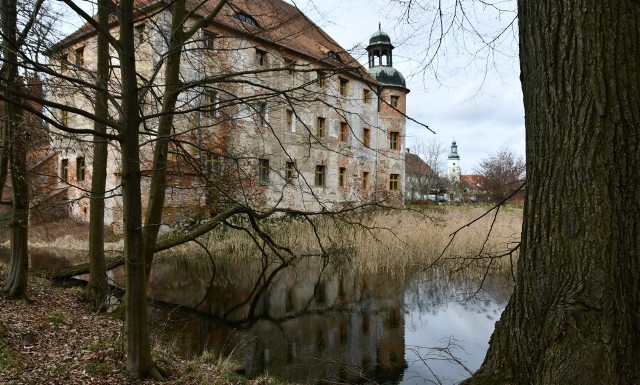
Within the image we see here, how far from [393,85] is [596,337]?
26.3m

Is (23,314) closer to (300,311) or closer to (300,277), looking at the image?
(300,311)

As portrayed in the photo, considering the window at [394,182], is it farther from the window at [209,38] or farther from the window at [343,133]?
the window at [209,38]

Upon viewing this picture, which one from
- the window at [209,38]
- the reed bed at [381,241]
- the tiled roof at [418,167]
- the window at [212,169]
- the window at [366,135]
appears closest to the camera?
the window at [209,38]

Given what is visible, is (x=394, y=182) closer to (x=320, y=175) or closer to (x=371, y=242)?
(x=320, y=175)

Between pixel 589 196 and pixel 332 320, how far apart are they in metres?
6.53

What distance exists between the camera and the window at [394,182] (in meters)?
27.5

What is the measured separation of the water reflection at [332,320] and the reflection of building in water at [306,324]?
0.02 metres

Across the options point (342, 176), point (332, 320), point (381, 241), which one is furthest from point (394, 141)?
point (332, 320)

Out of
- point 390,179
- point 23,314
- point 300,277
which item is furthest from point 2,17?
point 390,179

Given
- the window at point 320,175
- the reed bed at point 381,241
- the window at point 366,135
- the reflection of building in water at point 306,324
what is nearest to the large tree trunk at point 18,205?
the reflection of building in water at point 306,324

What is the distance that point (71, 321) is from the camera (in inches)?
217

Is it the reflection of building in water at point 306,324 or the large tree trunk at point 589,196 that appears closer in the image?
the large tree trunk at point 589,196

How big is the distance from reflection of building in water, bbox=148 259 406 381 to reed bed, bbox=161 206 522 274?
840 millimetres

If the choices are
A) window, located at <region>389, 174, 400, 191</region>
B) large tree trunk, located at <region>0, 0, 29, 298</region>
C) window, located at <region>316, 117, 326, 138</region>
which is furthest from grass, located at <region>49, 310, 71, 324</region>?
window, located at <region>389, 174, 400, 191</region>
